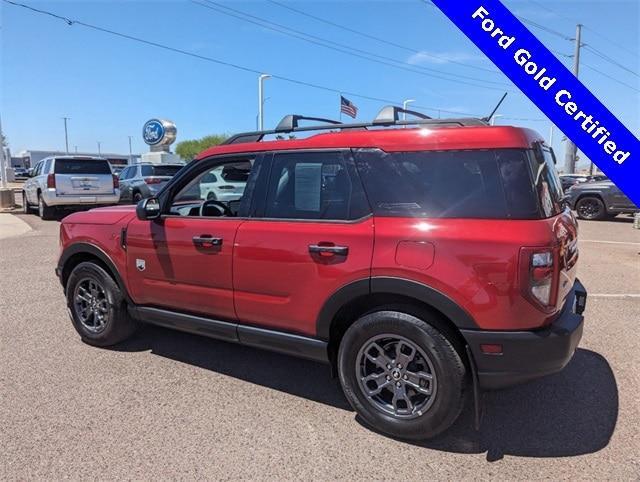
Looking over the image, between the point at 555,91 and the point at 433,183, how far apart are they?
1.65 metres

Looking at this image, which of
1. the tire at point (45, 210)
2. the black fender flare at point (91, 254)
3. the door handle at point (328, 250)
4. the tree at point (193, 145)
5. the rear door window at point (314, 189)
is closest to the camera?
the door handle at point (328, 250)

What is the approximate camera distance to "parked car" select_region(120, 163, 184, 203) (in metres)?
16.4

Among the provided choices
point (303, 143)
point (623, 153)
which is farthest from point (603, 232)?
point (303, 143)

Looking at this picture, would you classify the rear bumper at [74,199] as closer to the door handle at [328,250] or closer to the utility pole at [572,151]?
the door handle at [328,250]

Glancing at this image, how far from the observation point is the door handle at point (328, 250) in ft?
10.2

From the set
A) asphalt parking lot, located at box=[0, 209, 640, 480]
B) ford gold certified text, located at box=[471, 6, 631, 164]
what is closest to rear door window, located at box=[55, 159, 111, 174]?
asphalt parking lot, located at box=[0, 209, 640, 480]

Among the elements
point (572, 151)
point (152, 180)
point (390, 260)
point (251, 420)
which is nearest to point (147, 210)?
point (251, 420)

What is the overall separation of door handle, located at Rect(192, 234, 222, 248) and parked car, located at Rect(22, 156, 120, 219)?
485 inches

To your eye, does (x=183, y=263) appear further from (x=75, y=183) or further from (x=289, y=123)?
(x=75, y=183)

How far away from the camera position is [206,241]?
3.73 metres

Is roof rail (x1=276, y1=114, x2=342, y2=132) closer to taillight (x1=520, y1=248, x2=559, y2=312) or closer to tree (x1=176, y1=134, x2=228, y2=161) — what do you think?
taillight (x1=520, y1=248, x2=559, y2=312)

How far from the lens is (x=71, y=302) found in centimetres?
477

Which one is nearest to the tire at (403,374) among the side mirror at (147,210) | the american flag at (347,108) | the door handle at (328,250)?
the door handle at (328,250)

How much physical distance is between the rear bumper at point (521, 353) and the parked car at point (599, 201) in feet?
48.9
